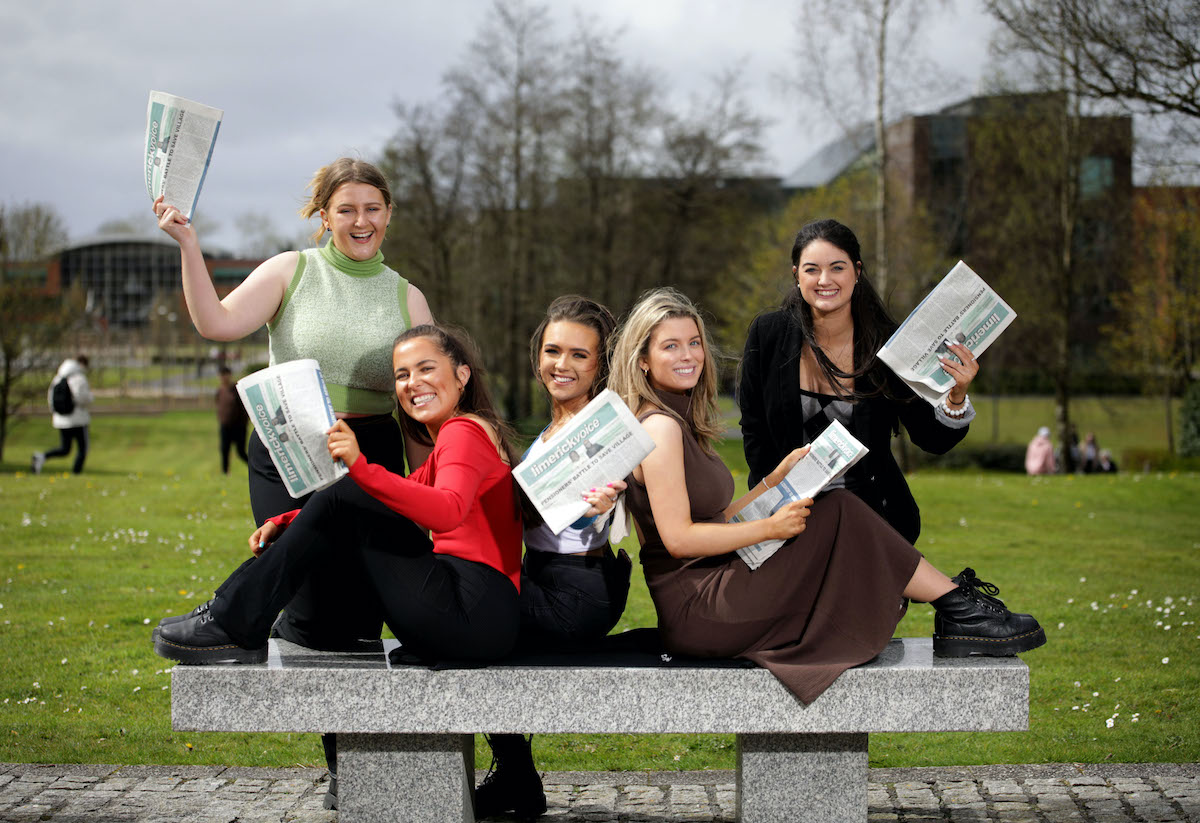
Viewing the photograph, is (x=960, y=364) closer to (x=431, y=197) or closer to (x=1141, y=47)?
(x=1141, y=47)

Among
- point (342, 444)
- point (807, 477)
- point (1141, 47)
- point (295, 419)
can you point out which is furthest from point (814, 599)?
point (1141, 47)

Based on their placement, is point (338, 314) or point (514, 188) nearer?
point (338, 314)

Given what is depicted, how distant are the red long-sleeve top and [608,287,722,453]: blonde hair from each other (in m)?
0.47

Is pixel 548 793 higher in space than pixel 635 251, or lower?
lower

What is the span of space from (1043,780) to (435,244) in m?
29.3

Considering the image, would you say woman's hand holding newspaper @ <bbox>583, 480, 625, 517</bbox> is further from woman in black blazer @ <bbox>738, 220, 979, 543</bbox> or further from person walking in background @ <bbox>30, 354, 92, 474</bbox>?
person walking in background @ <bbox>30, 354, 92, 474</bbox>

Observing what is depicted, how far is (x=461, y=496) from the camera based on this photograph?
11.4 feet

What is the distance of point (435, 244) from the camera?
107 feet

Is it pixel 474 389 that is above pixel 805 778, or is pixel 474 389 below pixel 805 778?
above

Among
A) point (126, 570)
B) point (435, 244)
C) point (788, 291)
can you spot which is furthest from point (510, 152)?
point (788, 291)

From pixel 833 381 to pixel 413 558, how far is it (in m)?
1.68

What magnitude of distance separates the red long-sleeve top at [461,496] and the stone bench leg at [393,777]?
619 mm

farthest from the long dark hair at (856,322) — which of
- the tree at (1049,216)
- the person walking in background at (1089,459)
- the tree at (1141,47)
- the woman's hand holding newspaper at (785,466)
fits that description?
the person walking in background at (1089,459)

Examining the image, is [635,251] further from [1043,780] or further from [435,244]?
[1043,780]
